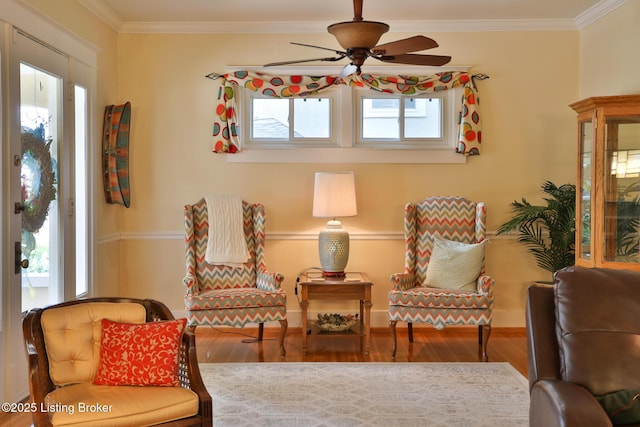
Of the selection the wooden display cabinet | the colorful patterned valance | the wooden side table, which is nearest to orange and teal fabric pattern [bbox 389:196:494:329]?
the wooden side table

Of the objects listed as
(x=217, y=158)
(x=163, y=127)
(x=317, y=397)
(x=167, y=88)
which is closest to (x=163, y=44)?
(x=167, y=88)

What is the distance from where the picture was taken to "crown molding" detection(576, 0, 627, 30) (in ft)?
15.6

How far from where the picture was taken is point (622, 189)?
13.9ft

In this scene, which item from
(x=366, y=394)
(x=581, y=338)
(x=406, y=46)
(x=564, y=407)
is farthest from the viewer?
(x=366, y=394)

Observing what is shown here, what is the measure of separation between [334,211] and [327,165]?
0.71m

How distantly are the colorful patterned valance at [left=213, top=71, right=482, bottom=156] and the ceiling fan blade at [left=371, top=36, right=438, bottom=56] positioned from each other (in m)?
1.87

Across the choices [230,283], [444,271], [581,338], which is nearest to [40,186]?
[230,283]

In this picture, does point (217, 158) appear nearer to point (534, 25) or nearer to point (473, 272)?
point (473, 272)

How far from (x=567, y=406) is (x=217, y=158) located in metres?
4.01

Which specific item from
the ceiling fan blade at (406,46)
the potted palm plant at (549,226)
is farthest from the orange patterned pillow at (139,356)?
the potted palm plant at (549,226)

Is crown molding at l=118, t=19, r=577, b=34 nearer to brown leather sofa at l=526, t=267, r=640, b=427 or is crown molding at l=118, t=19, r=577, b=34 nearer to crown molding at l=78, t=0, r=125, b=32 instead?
crown molding at l=78, t=0, r=125, b=32

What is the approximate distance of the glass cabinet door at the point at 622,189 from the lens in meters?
4.19

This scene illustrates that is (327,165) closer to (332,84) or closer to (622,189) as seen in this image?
(332,84)

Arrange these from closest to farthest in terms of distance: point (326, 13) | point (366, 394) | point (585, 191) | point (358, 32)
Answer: point (358, 32) < point (366, 394) < point (585, 191) < point (326, 13)
